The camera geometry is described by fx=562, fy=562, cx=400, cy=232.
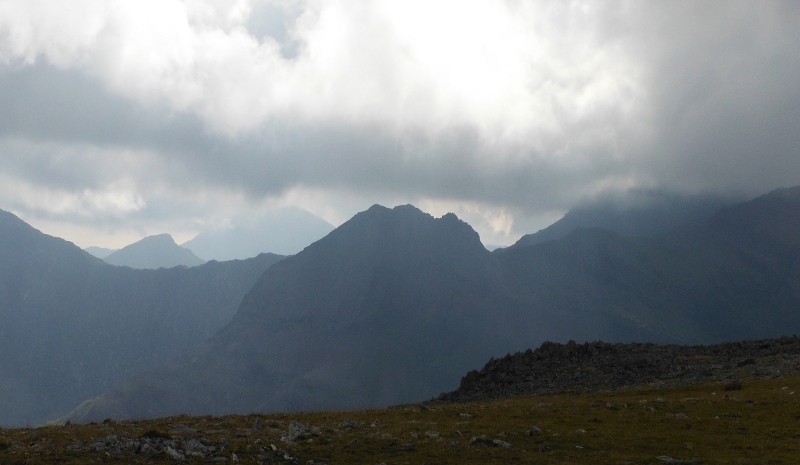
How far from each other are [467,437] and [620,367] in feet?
109

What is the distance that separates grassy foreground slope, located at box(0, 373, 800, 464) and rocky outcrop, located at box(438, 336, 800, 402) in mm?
11953

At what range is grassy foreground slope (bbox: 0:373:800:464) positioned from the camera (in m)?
28.3

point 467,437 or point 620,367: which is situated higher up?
point 620,367

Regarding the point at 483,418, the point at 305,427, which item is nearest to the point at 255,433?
the point at 305,427

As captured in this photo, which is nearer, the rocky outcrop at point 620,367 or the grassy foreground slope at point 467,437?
the grassy foreground slope at point 467,437

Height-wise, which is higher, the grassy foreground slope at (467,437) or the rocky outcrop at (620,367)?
the rocky outcrop at (620,367)

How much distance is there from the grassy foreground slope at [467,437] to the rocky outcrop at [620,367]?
12.0 metres

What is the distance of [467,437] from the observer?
33.1m

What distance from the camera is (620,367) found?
197ft

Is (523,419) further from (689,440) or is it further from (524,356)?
(524,356)

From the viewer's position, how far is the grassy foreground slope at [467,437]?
28.3 metres

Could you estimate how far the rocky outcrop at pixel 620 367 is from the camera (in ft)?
180

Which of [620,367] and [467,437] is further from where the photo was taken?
[620,367]

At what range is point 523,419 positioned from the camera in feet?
127
